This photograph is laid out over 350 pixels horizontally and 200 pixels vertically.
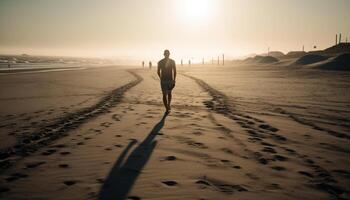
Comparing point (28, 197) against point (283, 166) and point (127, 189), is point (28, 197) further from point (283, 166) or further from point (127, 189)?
point (283, 166)

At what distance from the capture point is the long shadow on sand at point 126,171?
159 inches

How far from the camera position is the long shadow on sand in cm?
403

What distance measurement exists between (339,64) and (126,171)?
37.2 metres

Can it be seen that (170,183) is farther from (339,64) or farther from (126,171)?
(339,64)

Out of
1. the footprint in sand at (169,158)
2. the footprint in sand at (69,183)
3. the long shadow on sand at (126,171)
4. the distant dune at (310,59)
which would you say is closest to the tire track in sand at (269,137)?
the footprint in sand at (169,158)

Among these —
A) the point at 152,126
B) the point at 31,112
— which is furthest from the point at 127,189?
the point at 31,112

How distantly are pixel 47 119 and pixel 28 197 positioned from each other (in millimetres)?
5593

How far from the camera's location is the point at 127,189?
4129mm

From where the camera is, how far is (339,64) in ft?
115

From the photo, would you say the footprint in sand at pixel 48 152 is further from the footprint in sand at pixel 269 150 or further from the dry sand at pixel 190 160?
the footprint in sand at pixel 269 150

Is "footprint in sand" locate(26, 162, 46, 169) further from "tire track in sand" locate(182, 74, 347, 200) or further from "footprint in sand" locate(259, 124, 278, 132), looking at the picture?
"footprint in sand" locate(259, 124, 278, 132)

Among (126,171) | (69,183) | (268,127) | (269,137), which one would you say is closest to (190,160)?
(126,171)

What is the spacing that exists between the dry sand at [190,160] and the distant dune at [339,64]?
95.6ft

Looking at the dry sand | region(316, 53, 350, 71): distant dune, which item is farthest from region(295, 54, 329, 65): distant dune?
the dry sand
